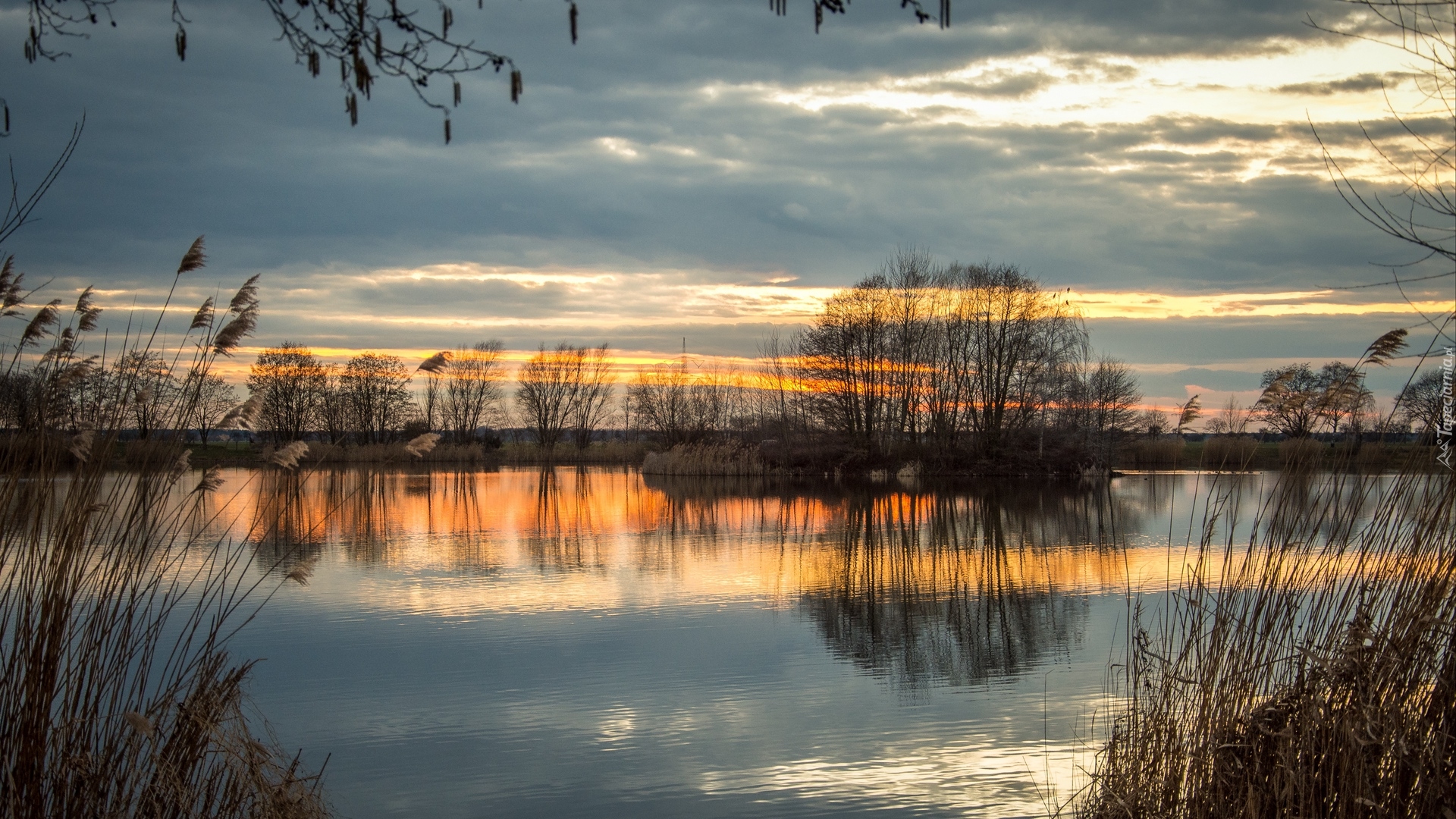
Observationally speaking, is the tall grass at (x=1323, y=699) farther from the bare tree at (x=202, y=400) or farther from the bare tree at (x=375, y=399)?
the bare tree at (x=375, y=399)

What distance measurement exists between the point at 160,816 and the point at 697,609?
7.32 meters

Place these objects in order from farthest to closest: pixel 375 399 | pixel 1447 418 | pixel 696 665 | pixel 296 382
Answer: pixel 375 399, pixel 296 382, pixel 696 665, pixel 1447 418

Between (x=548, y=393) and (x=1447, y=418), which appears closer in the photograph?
(x=1447, y=418)

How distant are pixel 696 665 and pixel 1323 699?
17.6 ft

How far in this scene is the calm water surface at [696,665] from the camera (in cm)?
582

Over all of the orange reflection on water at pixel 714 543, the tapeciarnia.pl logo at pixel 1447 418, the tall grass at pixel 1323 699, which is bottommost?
the orange reflection on water at pixel 714 543

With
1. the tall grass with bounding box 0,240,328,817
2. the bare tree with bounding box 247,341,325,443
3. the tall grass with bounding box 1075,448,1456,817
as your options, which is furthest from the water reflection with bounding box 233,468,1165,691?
the bare tree with bounding box 247,341,325,443

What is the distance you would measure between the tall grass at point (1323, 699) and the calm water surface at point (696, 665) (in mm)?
996

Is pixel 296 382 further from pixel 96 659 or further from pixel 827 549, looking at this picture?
pixel 96 659

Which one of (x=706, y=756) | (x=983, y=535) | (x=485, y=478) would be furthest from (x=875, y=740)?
(x=485, y=478)

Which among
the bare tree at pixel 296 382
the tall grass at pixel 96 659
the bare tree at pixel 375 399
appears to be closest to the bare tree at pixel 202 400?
the tall grass at pixel 96 659

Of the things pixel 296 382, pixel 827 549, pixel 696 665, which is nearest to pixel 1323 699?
pixel 696 665

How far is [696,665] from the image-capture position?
28.2 feet

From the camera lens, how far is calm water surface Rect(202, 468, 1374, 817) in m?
5.82
